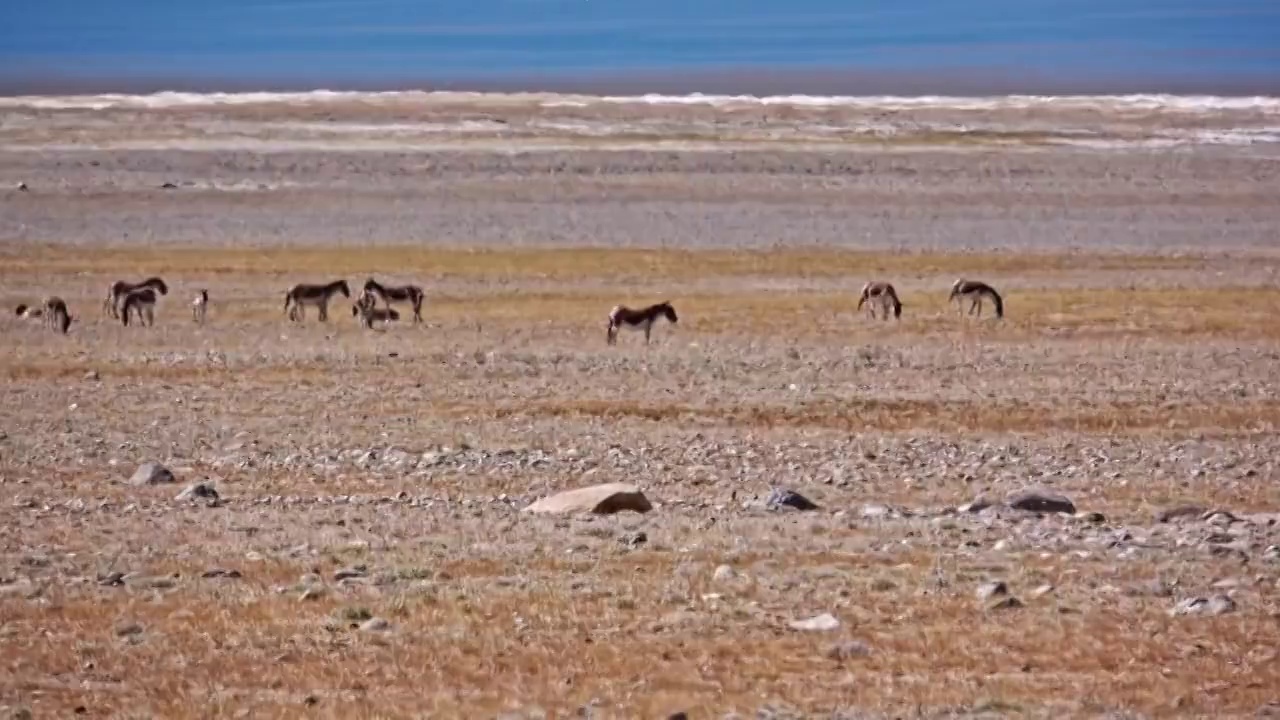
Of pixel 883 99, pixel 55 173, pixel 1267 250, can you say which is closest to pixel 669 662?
pixel 1267 250

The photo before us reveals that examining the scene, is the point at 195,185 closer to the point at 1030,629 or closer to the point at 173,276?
Result: the point at 173,276

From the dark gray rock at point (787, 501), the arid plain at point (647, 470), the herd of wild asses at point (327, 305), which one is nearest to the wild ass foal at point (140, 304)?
the herd of wild asses at point (327, 305)

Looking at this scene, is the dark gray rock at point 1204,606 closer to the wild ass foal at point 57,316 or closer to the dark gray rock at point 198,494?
the dark gray rock at point 198,494

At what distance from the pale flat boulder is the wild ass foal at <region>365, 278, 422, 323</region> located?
42.7 ft

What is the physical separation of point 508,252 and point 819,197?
12.8 meters

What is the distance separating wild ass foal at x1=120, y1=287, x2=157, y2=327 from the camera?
25.5 meters

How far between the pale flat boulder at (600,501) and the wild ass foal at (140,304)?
13705 millimetres

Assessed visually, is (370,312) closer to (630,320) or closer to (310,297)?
(310,297)

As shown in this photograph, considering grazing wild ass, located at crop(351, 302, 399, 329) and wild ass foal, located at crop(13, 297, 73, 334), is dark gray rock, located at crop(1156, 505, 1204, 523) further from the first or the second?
wild ass foal, located at crop(13, 297, 73, 334)

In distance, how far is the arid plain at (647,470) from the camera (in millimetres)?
8977

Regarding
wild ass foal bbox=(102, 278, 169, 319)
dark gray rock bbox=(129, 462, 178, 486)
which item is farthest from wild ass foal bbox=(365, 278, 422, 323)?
dark gray rock bbox=(129, 462, 178, 486)

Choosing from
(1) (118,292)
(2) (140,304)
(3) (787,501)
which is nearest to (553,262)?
(1) (118,292)

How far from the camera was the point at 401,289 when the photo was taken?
26312 millimetres

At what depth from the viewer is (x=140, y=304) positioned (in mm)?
25641
